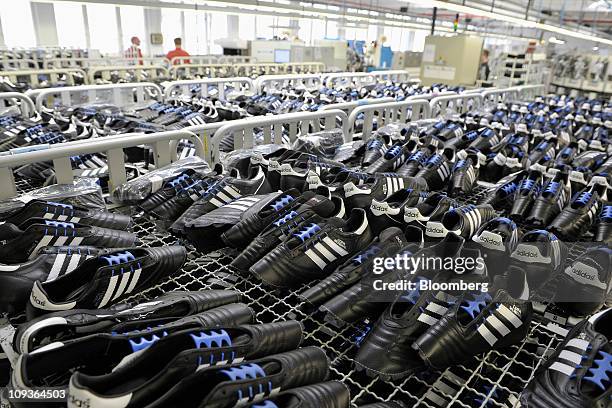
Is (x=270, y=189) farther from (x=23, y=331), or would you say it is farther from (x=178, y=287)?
(x=23, y=331)

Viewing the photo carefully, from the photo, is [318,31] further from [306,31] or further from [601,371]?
[601,371]

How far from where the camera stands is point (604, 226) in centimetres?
182

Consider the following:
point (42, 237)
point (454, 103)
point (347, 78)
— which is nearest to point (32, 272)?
point (42, 237)

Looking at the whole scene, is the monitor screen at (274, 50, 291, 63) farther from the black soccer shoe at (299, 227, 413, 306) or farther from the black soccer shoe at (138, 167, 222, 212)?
the black soccer shoe at (299, 227, 413, 306)

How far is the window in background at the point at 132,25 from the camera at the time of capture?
15.4 m

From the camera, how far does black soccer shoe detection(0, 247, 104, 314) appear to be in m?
1.26

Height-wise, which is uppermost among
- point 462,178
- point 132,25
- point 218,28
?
point 218,28

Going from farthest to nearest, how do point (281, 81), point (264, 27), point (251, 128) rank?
point (264, 27) → point (281, 81) → point (251, 128)

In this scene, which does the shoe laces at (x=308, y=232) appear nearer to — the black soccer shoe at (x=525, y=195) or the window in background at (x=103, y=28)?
the black soccer shoe at (x=525, y=195)

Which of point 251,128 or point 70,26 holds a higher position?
point 70,26

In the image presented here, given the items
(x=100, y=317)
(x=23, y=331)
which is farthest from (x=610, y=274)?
(x=23, y=331)

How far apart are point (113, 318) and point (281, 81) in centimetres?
569

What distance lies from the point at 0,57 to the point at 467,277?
9.49 meters

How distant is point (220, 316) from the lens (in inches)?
47.8
